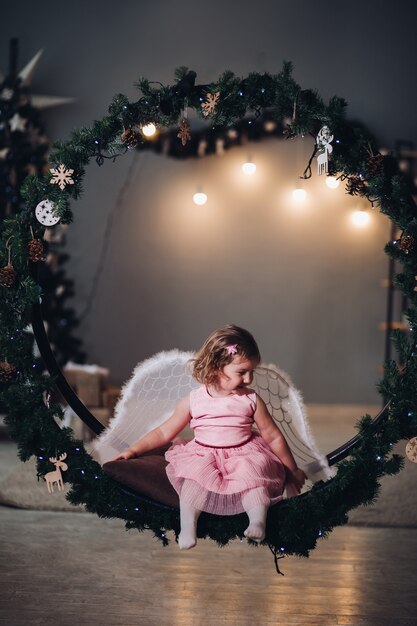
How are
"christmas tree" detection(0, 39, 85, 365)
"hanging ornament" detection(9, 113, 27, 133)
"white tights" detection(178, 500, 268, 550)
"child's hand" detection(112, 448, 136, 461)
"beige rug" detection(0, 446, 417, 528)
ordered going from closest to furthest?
"white tights" detection(178, 500, 268, 550), "child's hand" detection(112, 448, 136, 461), "beige rug" detection(0, 446, 417, 528), "christmas tree" detection(0, 39, 85, 365), "hanging ornament" detection(9, 113, 27, 133)

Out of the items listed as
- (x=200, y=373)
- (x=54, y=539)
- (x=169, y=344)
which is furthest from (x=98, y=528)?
(x=169, y=344)

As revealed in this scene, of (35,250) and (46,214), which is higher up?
(46,214)

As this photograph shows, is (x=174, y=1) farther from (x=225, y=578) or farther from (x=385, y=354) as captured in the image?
(x=225, y=578)

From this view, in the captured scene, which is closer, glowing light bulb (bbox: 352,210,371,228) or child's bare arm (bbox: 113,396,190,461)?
child's bare arm (bbox: 113,396,190,461)

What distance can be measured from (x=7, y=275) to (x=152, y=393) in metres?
0.63

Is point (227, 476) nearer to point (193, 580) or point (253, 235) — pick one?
point (193, 580)

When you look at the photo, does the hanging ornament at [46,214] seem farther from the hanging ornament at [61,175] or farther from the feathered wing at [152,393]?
the feathered wing at [152,393]

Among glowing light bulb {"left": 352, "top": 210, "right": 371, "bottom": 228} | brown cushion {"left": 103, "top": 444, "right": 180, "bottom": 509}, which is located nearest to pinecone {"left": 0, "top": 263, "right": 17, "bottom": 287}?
brown cushion {"left": 103, "top": 444, "right": 180, "bottom": 509}

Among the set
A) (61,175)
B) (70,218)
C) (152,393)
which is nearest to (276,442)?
(152,393)

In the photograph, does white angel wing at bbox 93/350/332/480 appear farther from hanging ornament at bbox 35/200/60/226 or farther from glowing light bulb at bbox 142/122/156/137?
glowing light bulb at bbox 142/122/156/137

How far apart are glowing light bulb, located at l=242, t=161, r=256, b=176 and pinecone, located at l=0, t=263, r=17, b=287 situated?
14.2 ft

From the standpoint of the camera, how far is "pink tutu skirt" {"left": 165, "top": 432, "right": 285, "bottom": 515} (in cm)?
208

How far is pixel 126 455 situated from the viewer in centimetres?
226

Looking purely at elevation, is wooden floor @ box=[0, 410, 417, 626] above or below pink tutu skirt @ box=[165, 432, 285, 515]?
below
